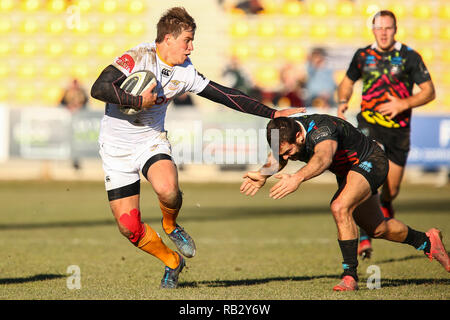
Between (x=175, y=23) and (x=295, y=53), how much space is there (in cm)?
1871

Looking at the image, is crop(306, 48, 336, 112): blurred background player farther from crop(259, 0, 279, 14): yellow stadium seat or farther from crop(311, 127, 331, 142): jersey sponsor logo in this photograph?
crop(311, 127, 331, 142): jersey sponsor logo

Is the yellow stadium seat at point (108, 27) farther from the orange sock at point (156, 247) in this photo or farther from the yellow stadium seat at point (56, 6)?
the orange sock at point (156, 247)

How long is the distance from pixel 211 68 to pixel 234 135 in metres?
5.13

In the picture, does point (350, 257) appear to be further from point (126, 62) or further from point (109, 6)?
point (109, 6)

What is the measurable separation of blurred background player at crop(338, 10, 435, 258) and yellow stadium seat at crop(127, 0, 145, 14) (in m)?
16.3

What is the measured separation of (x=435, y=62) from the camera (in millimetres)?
25469

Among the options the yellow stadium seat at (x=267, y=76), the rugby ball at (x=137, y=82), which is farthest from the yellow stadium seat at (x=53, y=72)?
the rugby ball at (x=137, y=82)

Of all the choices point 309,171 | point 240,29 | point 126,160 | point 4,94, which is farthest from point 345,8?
point 309,171

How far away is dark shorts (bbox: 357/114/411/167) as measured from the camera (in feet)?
31.8

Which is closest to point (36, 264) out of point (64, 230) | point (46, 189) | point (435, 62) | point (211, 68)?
point (64, 230)

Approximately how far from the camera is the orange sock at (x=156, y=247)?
7207 mm

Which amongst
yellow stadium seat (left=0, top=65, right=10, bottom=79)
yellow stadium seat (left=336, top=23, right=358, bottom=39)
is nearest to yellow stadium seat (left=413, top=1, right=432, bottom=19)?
yellow stadium seat (left=336, top=23, right=358, bottom=39)

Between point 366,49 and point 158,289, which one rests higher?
point 366,49

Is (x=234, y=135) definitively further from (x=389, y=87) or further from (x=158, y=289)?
(x=158, y=289)
